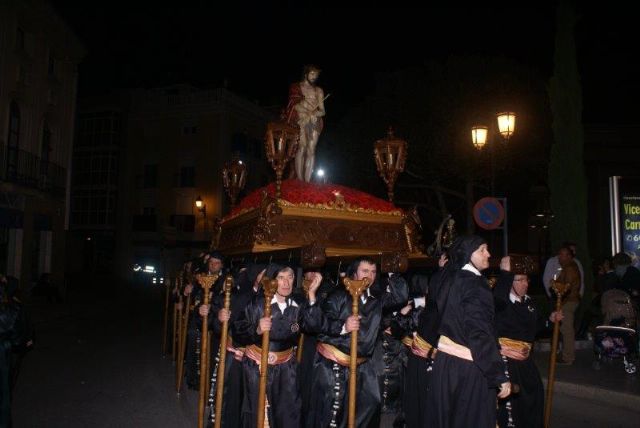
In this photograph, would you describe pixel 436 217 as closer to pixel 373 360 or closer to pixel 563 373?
pixel 563 373

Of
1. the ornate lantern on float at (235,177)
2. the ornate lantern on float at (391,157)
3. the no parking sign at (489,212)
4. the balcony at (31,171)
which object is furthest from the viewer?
the balcony at (31,171)

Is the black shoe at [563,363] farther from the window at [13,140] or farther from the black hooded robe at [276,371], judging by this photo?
the window at [13,140]

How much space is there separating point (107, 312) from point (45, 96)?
8.65 meters

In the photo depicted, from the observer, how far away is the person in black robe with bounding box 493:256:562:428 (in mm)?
5297

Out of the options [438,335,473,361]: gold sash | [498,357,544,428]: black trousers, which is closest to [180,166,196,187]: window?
[498,357,544,428]: black trousers

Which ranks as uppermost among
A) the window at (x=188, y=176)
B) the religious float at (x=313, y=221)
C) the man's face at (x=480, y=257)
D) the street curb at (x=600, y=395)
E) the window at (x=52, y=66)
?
the window at (x=52, y=66)

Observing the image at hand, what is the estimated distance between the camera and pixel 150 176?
35.3 m

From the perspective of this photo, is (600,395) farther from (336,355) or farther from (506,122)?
(506,122)

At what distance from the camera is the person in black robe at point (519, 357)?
5297mm

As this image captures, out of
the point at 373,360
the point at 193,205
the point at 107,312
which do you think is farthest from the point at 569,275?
the point at 193,205

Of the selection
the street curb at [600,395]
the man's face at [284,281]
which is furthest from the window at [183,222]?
the man's face at [284,281]

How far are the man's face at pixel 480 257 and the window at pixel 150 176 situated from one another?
108 ft

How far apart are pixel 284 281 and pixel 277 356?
0.68 metres

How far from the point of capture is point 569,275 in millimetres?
8820
